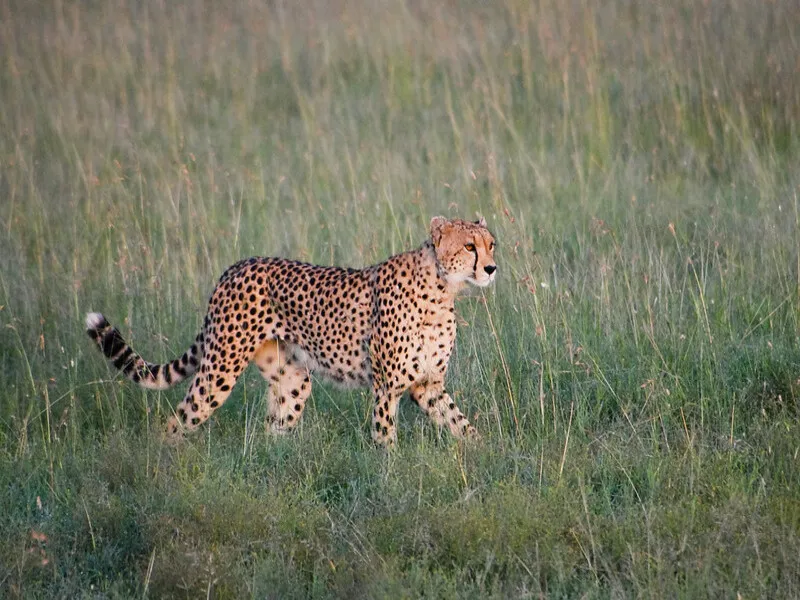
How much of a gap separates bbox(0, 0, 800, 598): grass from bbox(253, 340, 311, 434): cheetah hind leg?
11 cm

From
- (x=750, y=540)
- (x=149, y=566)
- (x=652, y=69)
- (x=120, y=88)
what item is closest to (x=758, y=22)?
(x=652, y=69)

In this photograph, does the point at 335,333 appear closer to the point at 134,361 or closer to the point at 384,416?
the point at 384,416

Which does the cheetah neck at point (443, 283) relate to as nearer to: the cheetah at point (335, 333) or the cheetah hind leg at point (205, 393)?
the cheetah at point (335, 333)

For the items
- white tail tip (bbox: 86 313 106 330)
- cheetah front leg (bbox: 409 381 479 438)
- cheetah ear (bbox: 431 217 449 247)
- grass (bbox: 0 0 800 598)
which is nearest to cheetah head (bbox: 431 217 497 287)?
cheetah ear (bbox: 431 217 449 247)

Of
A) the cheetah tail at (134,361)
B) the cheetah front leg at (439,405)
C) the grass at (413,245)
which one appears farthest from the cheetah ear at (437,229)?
the cheetah tail at (134,361)

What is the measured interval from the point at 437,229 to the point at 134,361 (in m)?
1.35

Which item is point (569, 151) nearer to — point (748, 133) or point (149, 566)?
point (748, 133)

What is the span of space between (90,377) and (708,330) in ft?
9.05

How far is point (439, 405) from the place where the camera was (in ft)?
15.6

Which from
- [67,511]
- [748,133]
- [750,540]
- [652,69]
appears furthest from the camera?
[652,69]

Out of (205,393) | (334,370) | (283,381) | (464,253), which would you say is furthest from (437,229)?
(205,393)

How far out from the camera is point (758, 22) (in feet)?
30.2

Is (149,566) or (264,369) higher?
(264,369)

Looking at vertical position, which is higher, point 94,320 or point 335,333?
point 94,320
